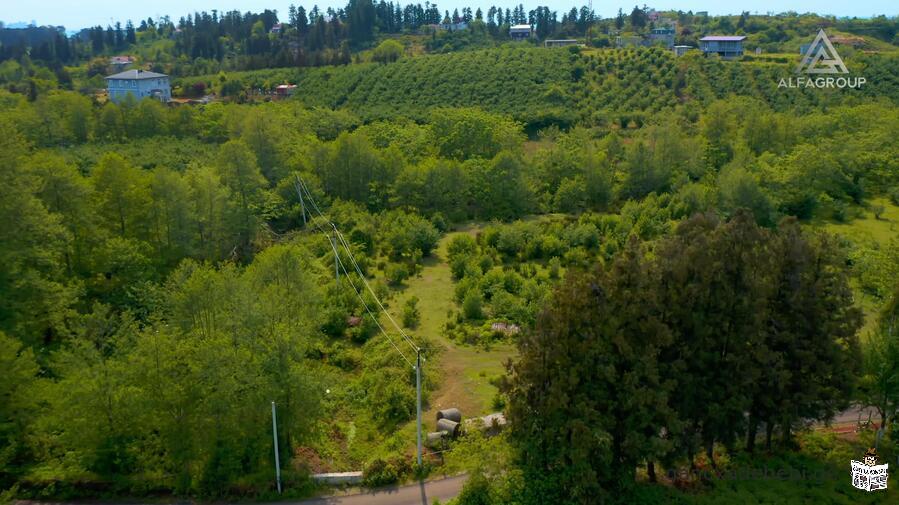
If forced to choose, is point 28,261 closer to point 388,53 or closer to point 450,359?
point 450,359

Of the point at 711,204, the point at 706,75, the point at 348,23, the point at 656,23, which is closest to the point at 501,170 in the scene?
the point at 711,204

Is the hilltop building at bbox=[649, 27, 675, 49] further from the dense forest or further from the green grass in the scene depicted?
the green grass

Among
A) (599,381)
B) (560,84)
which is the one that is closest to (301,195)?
(599,381)

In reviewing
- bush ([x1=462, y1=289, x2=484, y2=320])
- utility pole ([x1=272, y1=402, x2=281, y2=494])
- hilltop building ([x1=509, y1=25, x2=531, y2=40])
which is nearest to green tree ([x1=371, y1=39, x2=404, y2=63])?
hilltop building ([x1=509, y1=25, x2=531, y2=40])

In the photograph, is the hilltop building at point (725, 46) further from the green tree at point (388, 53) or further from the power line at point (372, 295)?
the power line at point (372, 295)

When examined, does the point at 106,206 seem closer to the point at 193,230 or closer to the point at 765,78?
the point at 193,230

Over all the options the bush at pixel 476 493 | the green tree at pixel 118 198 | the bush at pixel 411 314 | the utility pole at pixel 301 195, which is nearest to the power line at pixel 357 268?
the utility pole at pixel 301 195

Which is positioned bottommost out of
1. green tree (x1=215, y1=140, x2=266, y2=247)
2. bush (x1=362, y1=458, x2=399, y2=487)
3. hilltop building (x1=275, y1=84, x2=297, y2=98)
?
bush (x1=362, y1=458, x2=399, y2=487)
